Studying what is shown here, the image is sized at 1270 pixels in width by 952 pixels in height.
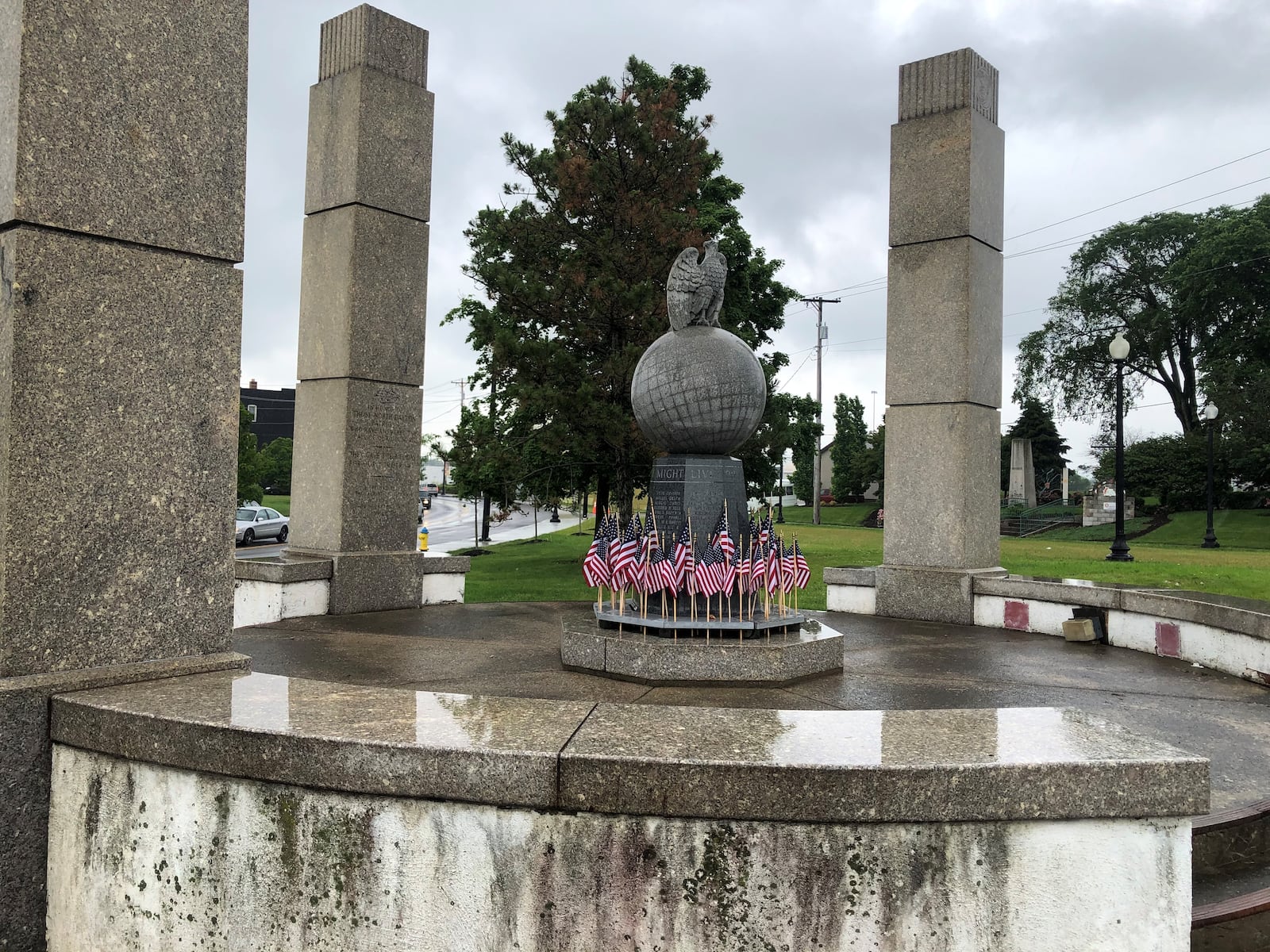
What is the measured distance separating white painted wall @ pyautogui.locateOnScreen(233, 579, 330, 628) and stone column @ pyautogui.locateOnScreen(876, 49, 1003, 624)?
6075 millimetres

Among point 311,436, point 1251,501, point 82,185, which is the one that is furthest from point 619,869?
point 1251,501

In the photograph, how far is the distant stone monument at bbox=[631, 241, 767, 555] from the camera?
7543mm

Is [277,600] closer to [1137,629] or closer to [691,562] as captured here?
[691,562]

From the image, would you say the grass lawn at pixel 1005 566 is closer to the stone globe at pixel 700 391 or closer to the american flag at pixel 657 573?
the stone globe at pixel 700 391

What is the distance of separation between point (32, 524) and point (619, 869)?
2.64m

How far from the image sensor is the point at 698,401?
296 inches

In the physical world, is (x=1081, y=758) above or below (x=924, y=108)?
below

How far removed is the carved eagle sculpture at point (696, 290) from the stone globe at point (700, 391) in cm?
11

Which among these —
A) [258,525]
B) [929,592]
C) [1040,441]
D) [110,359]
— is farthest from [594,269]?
[1040,441]

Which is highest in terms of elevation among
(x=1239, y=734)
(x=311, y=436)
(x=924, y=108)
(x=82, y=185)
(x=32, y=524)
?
(x=924, y=108)

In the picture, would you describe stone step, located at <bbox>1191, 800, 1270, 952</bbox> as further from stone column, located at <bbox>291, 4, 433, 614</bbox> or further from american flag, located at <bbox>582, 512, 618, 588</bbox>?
stone column, located at <bbox>291, 4, 433, 614</bbox>

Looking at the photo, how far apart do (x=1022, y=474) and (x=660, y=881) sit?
2394 inches

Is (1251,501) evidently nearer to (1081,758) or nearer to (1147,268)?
(1147,268)

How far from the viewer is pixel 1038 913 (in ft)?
9.52
